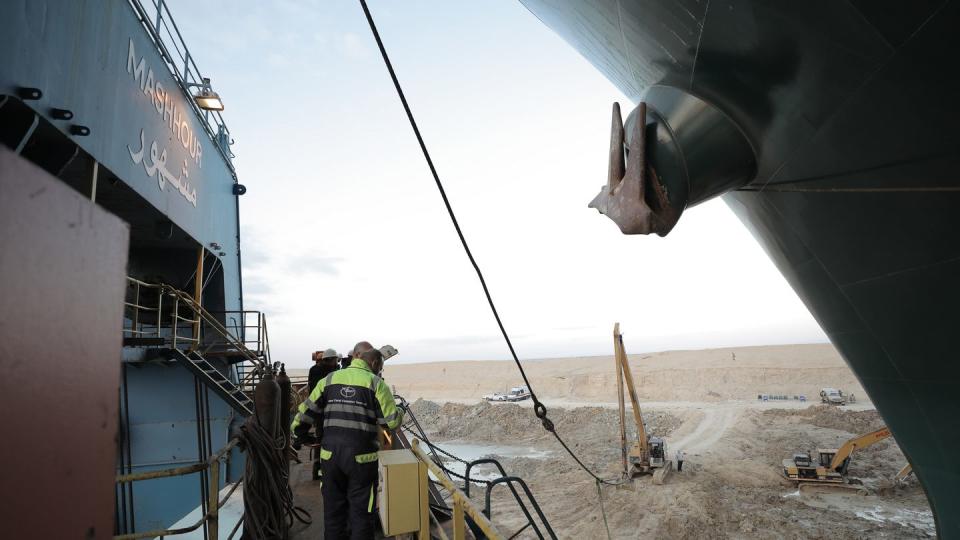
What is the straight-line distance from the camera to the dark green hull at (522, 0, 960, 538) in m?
2.18

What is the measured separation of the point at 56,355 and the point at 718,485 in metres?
16.2

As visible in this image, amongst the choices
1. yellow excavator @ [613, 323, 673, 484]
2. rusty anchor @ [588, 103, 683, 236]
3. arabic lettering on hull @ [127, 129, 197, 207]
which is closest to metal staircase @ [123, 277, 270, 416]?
arabic lettering on hull @ [127, 129, 197, 207]

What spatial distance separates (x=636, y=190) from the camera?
3.10 metres

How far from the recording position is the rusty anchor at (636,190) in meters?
3.11

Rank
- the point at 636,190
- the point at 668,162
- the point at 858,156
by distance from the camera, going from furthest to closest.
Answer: the point at 668,162 → the point at 636,190 → the point at 858,156

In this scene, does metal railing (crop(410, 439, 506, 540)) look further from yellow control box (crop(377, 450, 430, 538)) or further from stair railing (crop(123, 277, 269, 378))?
stair railing (crop(123, 277, 269, 378))

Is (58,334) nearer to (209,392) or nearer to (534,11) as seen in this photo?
(534,11)

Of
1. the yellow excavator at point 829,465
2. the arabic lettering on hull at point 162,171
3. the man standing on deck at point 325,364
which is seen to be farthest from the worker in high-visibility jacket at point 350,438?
the yellow excavator at point 829,465

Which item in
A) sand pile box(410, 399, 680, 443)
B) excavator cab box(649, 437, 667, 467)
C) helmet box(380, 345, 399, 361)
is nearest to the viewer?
helmet box(380, 345, 399, 361)

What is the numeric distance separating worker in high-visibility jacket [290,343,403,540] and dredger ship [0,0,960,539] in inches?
30.9

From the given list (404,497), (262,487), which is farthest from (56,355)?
(262,487)

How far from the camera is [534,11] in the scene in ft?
18.3

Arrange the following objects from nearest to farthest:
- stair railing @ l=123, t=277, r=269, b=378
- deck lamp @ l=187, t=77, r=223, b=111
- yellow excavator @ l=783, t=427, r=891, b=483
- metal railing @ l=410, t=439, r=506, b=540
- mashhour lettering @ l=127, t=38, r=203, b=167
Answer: metal railing @ l=410, t=439, r=506, b=540, mashhour lettering @ l=127, t=38, r=203, b=167, stair railing @ l=123, t=277, r=269, b=378, deck lamp @ l=187, t=77, r=223, b=111, yellow excavator @ l=783, t=427, r=891, b=483

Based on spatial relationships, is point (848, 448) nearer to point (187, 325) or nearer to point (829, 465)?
point (829, 465)
